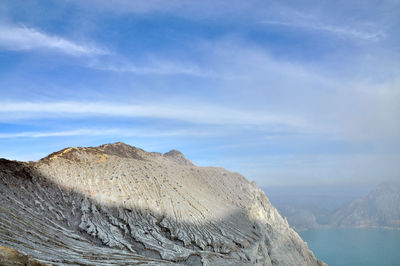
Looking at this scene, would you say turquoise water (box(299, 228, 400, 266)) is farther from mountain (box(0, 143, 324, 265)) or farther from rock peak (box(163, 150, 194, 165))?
rock peak (box(163, 150, 194, 165))

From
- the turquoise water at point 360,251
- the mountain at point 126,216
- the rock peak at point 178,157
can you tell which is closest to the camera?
the mountain at point 126,216

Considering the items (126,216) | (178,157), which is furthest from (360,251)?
(126,216)

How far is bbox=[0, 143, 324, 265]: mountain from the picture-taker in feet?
70.0

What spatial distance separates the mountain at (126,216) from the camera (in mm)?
21344

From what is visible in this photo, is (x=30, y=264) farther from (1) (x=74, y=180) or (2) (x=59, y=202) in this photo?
(1) (x=74, y=180)

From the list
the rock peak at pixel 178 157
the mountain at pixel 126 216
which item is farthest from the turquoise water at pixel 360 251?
the rock peak at pixel 178 157

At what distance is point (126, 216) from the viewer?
99.5 feet

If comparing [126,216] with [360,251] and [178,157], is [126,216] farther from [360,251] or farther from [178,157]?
[360,251]

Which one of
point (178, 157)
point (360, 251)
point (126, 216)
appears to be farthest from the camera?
point (360, 251)

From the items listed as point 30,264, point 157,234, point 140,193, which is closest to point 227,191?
point 140,193

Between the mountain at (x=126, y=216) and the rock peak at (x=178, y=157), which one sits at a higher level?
the rock peak at (x=178, y=157)

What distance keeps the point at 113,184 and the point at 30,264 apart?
2422 centimetres

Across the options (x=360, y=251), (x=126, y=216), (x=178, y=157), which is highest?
(x=178, y=157)

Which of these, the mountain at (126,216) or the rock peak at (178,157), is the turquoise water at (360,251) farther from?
the rock peak at (178,157)
